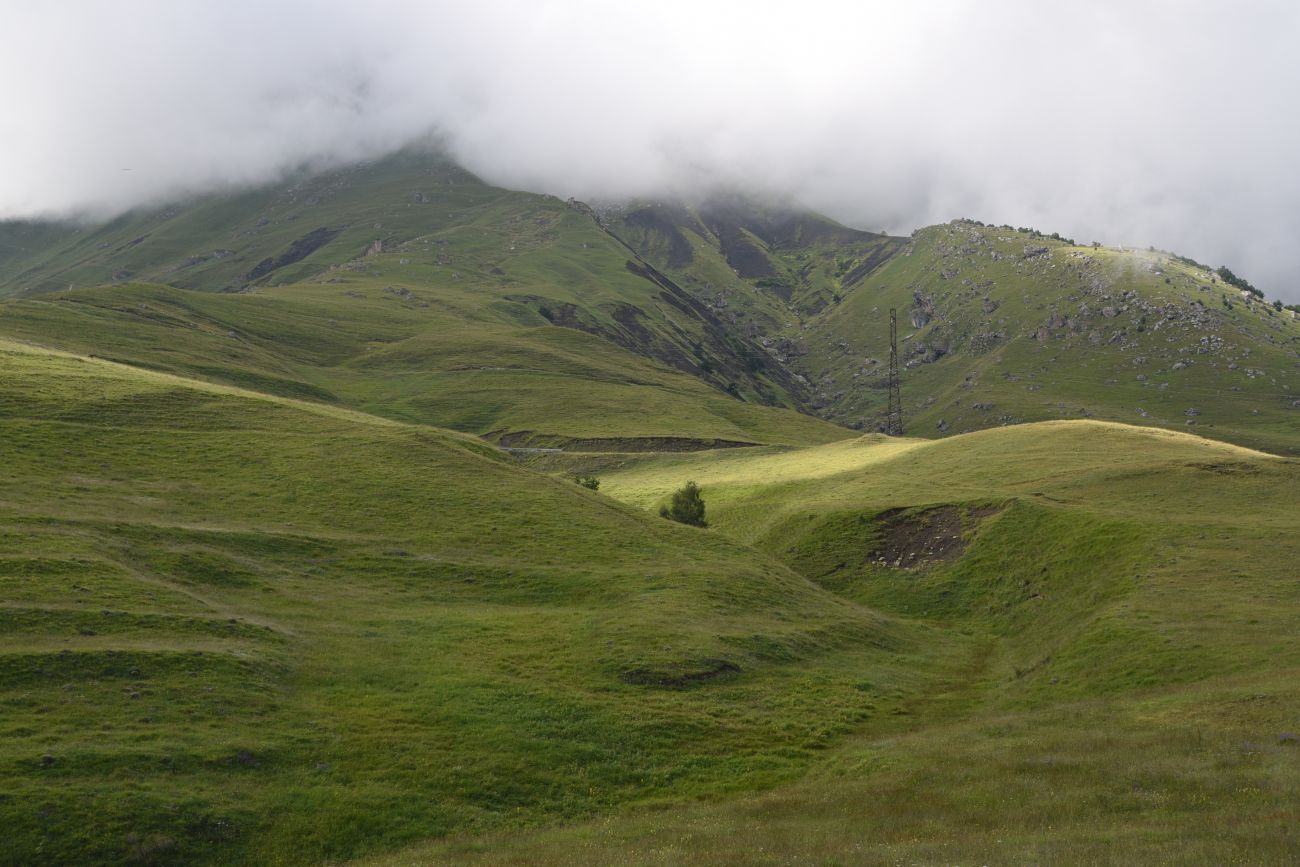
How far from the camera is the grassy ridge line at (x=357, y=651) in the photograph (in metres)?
31.7

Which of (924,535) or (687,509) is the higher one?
(924,535)

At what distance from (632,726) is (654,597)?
59.9ft

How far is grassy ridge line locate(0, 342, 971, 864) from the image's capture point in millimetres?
31656

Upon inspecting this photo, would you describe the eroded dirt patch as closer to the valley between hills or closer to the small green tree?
the valley between hills

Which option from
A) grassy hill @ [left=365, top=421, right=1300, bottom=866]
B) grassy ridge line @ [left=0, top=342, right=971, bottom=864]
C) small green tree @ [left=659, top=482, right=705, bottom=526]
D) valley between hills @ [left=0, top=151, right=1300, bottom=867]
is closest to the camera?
grassy hill @ [left=365, top=421, right=1300, bottom=866]

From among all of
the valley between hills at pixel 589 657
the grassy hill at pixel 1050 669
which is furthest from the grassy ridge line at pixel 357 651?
the grassy hill at pixel 1050 669

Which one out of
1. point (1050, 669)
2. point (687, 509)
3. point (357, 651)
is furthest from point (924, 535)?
point (357, 651)

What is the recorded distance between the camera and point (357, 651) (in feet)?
151

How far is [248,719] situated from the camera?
36.5 m

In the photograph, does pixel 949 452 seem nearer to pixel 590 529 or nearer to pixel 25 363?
pixel 590 529

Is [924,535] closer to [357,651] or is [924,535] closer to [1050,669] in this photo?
[1050,669]

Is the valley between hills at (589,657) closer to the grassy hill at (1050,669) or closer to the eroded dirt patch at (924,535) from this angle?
the grassy hill at (1050,669)

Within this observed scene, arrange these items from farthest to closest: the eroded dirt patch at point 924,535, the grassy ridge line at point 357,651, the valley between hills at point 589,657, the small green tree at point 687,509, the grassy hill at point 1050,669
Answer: the small green tree at point 687,509
the eroded dirt patch at point 924,535
the grassy ridge line at point 357,651
the valley between hills at point 589,657
the grassy hill at point 1050,669

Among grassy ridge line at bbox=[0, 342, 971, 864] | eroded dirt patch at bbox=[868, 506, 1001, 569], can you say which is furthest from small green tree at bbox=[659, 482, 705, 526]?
eroded dirt patch at bbox=[868, 506, 1001, 569]
